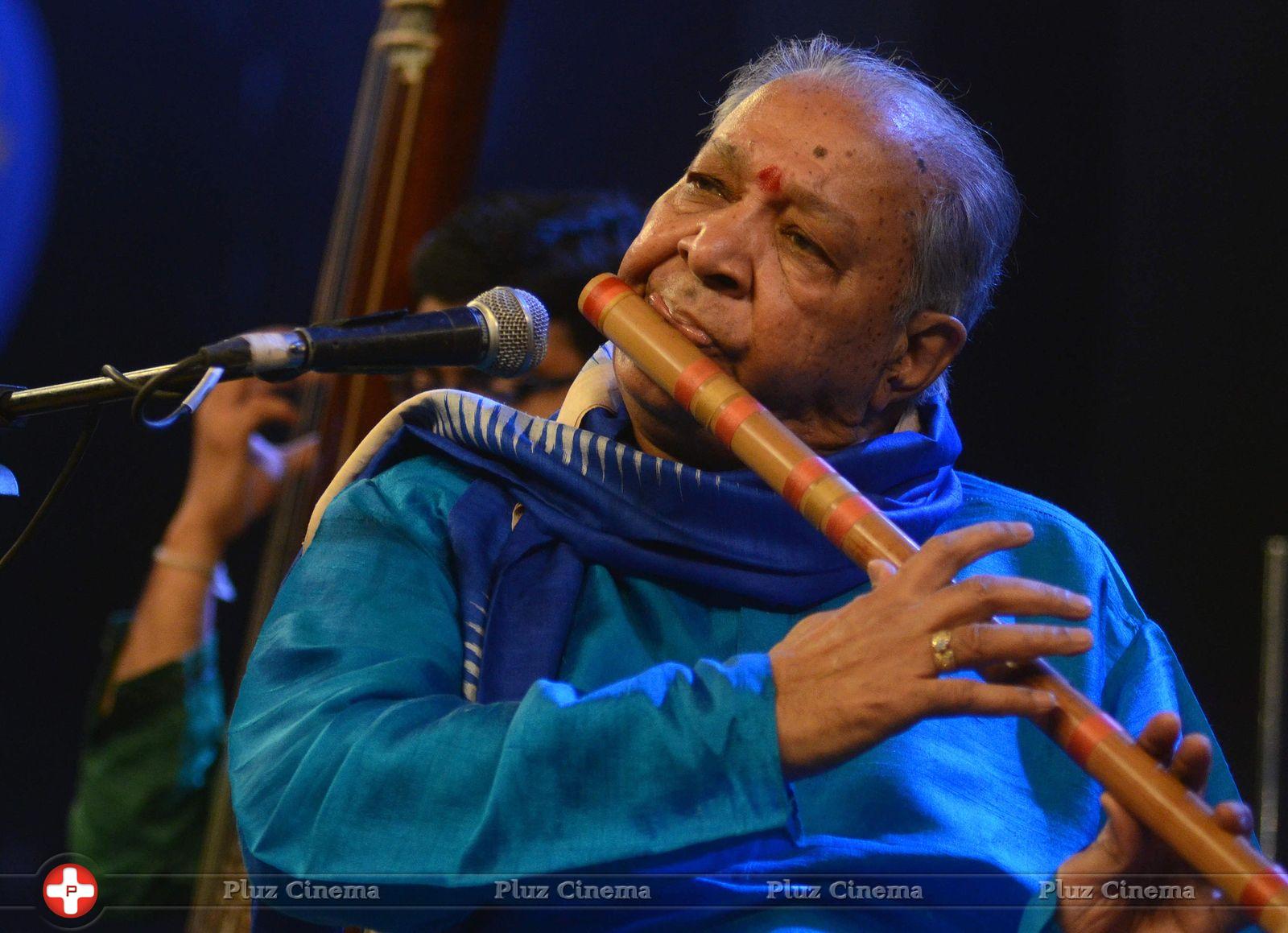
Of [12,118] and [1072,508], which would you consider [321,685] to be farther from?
[12,118]

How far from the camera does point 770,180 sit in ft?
5.15

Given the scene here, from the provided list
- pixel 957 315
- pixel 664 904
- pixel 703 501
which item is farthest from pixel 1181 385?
pixel 664 904

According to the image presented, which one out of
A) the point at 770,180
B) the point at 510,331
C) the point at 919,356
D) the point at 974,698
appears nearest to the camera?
the point at 974,698

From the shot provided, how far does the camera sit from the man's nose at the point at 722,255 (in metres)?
1.53

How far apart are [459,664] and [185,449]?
1.75 meters

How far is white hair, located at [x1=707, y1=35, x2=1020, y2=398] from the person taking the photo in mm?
1645

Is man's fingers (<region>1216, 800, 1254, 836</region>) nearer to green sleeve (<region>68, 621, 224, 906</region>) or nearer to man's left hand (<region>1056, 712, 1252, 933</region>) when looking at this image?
man's left hand (<region>1056, 712, 1252, 933</region>)

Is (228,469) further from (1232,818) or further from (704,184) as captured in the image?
(1232,818)

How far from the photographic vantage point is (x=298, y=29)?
303 centimetres

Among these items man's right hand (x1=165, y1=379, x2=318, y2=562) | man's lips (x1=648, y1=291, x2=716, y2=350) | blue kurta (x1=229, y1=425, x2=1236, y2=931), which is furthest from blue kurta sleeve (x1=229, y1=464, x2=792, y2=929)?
man's right hand (x1=165, y1=379, x2=318, y2=562)

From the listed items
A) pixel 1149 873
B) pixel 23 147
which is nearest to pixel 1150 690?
pixel 1149 873

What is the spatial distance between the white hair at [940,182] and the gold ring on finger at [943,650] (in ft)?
2.11

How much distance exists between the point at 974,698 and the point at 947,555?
0.39ft

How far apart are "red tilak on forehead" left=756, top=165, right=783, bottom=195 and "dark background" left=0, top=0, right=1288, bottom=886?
3.64 ft
